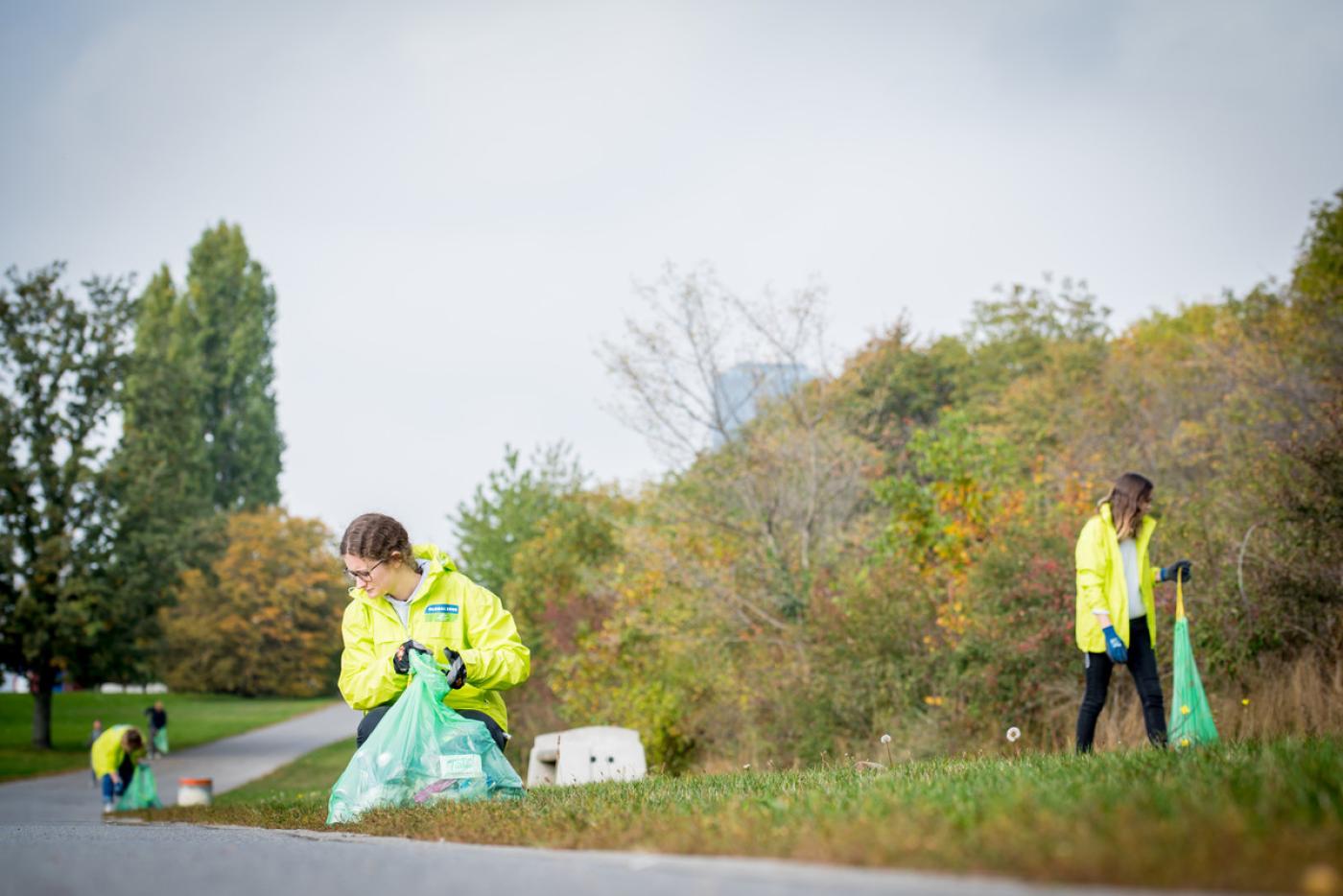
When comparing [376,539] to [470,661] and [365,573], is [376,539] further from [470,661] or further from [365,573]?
[470,661]

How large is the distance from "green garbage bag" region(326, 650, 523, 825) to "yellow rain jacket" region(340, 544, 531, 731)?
0.29 meters

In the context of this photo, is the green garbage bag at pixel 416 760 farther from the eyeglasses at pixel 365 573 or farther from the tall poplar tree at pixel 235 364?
the tall poplar tree at pixel 235 364

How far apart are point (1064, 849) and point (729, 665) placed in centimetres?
1568

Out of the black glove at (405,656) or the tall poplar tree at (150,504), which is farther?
the tall poplar tree at (150,504)

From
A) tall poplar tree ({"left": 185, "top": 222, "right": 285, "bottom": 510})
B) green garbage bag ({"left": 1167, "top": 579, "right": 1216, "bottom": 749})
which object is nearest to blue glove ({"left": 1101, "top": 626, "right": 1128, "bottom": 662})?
green garbage bag ({"left": 1167, "top": 579, "right": 1216, "bottom": 749})

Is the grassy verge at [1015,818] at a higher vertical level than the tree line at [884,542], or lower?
lower

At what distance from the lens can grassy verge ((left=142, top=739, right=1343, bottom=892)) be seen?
297 centimetres

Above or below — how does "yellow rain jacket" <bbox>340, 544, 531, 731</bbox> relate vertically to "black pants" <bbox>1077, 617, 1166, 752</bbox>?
above

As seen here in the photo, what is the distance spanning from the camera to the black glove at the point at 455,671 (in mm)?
6727

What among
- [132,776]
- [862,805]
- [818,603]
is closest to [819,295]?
[818,603]

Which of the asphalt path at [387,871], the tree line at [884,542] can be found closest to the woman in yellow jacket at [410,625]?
the asphalt path at [387,871]

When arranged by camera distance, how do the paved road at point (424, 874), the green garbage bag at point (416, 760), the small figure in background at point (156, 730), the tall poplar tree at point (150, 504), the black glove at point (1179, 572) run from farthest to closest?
the tall poplar tree at point (150, 504)
the small figure in background at point (156, 730)
the black glove at point (1179, 572)
the green garbage bag at point (416, 760)
the paved road at point (424, 874)

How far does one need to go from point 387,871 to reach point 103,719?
157 ft

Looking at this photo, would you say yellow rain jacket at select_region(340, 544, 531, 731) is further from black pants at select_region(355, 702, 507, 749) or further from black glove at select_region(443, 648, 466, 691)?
black glove at select_region(443, 648, 466, 691)
